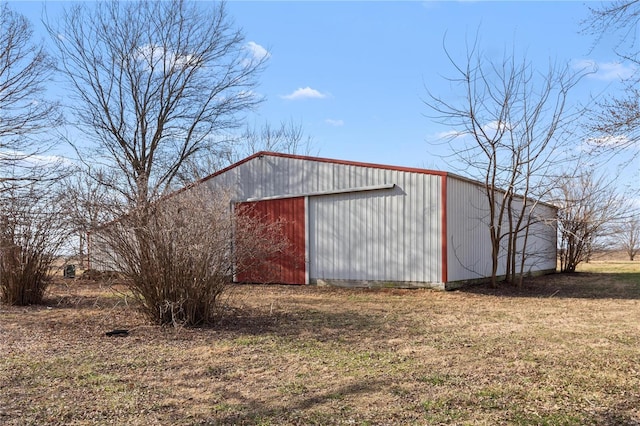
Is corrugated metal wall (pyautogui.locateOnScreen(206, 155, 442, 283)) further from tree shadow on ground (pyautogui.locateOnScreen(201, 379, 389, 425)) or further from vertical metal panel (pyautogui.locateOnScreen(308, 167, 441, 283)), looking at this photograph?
tree shadow on ground (pyautogui.locateOnScreen(201, 379, 389, 425))

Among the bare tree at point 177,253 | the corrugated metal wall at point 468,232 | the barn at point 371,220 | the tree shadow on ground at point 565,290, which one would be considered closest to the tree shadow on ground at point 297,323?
the bare tree at point 177,253

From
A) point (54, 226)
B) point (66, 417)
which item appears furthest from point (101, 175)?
point (66, 417)

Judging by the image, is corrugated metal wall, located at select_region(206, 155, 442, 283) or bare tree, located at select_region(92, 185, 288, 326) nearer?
bare tree, located at select_region(92, 185, 288, 326)

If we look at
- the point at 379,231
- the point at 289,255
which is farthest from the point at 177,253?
the point at 289,255

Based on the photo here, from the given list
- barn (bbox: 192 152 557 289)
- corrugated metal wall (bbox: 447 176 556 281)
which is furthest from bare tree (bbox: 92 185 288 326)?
corrugated metal wall (bbox: 447 176 556 281)

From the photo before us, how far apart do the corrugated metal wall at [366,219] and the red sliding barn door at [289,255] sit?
0.27m

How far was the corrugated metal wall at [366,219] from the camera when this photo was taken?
1120cm

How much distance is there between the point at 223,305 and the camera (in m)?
7.14

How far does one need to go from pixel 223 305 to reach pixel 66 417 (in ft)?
12.7

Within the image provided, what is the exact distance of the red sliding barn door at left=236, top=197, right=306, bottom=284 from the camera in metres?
13.2

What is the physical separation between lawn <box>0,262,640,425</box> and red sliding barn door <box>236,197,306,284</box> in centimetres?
518

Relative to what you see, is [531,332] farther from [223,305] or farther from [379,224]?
[379,224]

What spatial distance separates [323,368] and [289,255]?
8.81 meters

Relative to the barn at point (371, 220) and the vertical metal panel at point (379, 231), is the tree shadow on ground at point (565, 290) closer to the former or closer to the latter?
the barn at point (371, 220)
